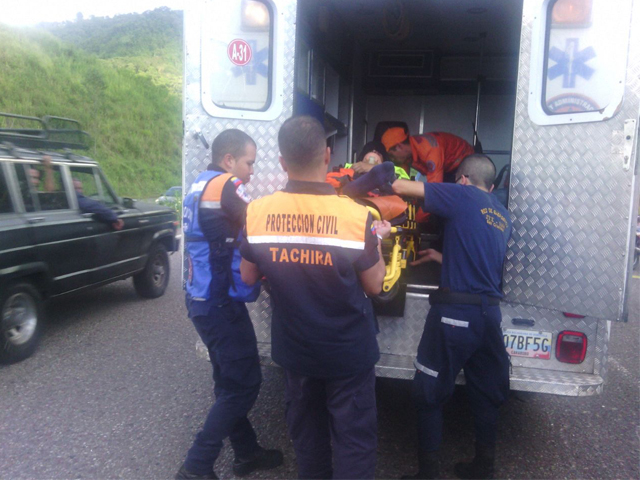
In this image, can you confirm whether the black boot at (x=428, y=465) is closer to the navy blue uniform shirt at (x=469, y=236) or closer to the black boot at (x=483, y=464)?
the black boot at (x=483, y=464)

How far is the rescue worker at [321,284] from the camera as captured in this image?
7.04 feet

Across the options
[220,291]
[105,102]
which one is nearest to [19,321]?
[220,291]

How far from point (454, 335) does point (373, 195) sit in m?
0.86

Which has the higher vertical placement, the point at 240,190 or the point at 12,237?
the point at 240,190

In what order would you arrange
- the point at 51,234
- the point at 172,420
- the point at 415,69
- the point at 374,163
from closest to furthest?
the point at 172,420 → the point at 374,163 → the point at 51,234 → the point at 415,69

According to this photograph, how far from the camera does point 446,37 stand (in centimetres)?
603

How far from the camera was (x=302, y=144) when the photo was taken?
7.30 ft

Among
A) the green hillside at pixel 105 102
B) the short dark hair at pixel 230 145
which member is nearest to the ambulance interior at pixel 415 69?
the short dark hair at pixel 230 145

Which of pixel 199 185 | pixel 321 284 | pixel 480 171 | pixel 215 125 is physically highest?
pixel 215 125

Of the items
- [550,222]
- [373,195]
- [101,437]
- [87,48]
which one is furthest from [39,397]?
[87,48]

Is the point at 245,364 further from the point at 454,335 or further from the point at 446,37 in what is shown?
the point at 446,37

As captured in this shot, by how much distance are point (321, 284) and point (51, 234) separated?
4003 mm

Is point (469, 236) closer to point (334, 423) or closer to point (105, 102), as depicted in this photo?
point (334, 423)

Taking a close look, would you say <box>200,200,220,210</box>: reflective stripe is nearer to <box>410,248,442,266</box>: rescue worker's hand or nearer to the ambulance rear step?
the ambulance rear step
